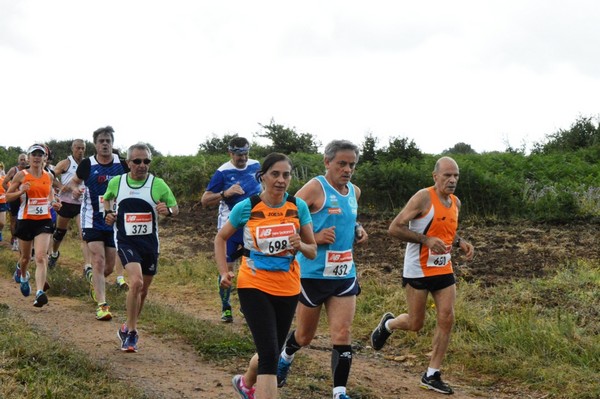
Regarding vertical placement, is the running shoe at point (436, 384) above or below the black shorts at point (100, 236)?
below

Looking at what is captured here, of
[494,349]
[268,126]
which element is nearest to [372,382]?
[494,349]

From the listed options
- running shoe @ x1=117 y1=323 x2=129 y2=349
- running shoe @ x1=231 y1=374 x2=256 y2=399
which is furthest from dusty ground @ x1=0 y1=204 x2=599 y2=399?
running shoe @ x1=231 y1=374 x2=256 y2=399

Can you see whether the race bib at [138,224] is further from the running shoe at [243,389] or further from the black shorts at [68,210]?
the black shorts at [68,210]

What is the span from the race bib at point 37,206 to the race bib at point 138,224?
311cm

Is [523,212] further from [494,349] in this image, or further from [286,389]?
[286,389]

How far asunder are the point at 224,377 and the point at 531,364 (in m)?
3.00

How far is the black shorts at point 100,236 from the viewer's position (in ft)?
31.1

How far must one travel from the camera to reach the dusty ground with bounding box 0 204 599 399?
22.4 ft

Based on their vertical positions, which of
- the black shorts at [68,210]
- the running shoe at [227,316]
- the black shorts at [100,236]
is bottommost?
the running shoe at [227,316]

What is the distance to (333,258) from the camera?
611 cm

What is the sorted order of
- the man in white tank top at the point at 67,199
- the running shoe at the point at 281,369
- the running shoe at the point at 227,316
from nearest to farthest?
the running shoe at the point at 281,369 → the running shoe at the point at 227,316 → the man in white tank top at the point at 67,199

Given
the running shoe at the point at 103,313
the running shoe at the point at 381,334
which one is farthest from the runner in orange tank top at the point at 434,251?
the running shoe at the point at 103,313

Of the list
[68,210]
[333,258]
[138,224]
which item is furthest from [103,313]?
[68,210]

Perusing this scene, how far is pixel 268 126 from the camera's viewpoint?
29297mm
